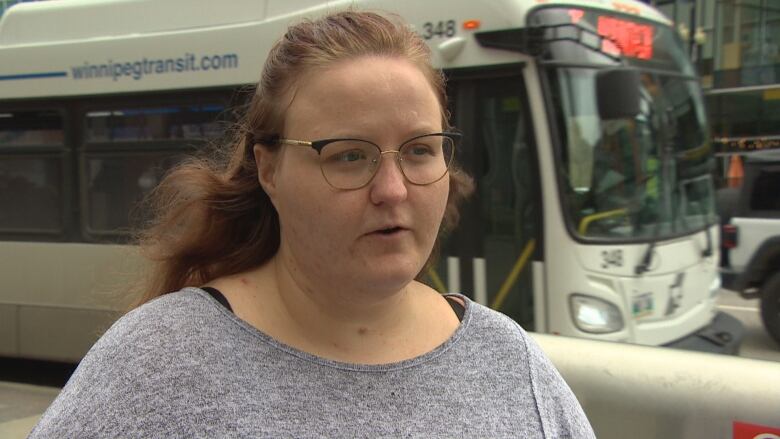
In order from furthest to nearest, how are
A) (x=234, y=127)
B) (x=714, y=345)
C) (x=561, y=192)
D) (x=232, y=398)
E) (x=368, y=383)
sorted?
(x=714, y=345) → (x=561, y=192) → (x=234, y=127) → (x=368, y=383) → (x=232, y=398)

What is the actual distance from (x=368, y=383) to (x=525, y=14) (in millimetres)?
3980

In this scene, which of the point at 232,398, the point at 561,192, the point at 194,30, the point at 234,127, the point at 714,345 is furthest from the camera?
the point at 194,30

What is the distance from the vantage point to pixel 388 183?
46.4 inches

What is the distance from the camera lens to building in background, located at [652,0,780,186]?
2191cm

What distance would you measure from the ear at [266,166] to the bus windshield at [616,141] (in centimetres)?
367

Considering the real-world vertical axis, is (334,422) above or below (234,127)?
below

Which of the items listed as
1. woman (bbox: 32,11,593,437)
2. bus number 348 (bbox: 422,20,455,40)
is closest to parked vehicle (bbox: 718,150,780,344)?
bus number 348 (bbox: 422,20,455,40)

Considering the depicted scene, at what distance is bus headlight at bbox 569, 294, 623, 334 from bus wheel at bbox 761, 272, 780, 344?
4.64 meters

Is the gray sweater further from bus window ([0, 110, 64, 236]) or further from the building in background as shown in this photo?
the building in background

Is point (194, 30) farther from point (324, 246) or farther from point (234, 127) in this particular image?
point (324, 246)

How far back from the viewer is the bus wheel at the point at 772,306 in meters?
8.34

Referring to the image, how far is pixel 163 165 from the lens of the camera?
19.8 feet

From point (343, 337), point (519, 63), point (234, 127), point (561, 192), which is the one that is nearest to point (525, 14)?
point (519, 63)

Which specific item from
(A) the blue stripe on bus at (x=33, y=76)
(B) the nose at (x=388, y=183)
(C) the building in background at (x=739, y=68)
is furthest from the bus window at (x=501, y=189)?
(C) the building in background at (x=739, y=68)
